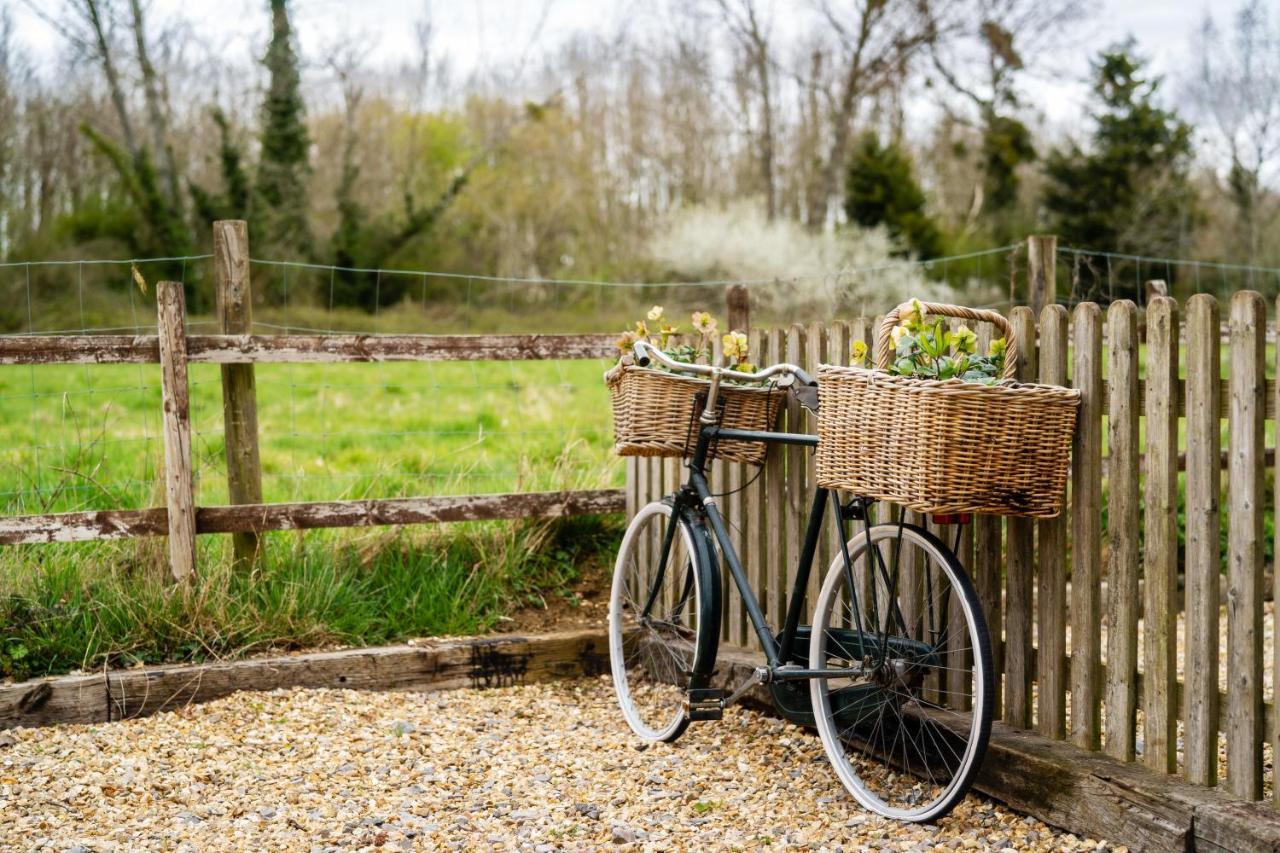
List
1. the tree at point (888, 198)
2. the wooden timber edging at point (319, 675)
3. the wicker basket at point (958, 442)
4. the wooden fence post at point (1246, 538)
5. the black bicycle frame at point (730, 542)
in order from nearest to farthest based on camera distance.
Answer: the wooden fence post at point (1246, 538) < the wicker basket at point (958, 442) < the black bicycle frame at point (730, 542) < the wooden timber edging at point (319, 675) < the tree at point (888, 198)

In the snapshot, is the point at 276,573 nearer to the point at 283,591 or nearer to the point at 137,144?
the point at 283,591

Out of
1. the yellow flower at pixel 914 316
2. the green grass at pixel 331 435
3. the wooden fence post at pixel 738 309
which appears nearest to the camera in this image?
the yellow flower at pixel 914 316

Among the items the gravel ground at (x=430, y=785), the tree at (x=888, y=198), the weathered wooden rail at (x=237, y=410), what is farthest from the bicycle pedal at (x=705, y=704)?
the tree at (x=888, y=198)

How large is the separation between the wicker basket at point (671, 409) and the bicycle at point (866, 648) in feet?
0.14

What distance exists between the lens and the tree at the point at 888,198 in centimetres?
2191

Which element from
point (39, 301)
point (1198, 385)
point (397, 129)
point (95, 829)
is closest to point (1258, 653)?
point (1198, 385)

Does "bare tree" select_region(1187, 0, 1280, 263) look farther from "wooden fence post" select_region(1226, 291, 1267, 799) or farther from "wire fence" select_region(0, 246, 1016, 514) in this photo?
"wooden fence post" select_region(1226, 291, 1267, 799)

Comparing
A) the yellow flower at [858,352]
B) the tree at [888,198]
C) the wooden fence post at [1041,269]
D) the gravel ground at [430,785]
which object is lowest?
the gravel ground at [430,785]

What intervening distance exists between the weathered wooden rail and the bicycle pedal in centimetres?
159

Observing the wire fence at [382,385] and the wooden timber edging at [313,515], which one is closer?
the wooden timber edging at [313,515]

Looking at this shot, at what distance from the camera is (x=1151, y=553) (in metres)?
3.03

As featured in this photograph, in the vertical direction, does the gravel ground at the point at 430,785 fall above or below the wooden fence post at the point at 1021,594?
below

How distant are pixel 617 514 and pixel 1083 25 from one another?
23.3 meters

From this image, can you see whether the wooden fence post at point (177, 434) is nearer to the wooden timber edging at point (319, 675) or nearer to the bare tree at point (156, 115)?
the wooden timber edging at point (319, 675)
